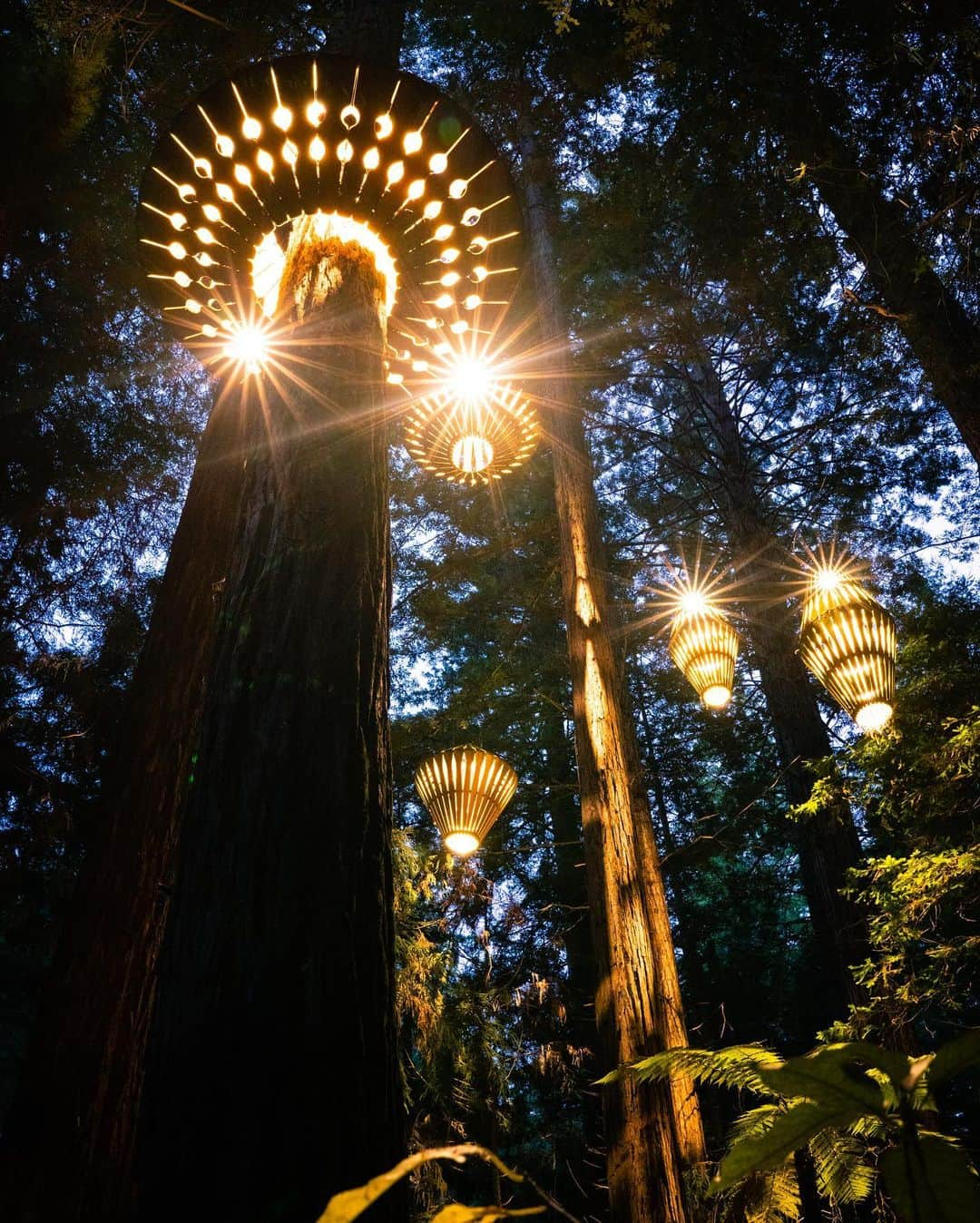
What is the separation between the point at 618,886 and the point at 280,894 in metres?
3.31

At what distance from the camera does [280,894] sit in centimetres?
123

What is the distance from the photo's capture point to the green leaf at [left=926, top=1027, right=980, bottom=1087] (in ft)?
2.35

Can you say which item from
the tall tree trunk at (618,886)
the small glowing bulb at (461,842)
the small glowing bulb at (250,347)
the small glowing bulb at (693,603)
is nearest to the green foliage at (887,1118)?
the small glowing bulb at (250,347)

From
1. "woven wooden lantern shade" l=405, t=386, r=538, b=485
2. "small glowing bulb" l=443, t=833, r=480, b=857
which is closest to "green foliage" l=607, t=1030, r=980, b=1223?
"small glowing bulb" l=443, t=833, r=480, b=857

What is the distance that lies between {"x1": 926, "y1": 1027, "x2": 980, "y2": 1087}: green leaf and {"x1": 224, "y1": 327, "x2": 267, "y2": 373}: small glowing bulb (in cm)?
219

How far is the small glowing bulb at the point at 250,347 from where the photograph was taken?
7.04 feet

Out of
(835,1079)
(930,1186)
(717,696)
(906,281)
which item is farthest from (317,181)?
(906,281)

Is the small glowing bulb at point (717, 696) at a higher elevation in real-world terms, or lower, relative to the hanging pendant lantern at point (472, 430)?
lower

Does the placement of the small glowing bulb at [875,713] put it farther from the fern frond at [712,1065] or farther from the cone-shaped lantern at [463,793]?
the cone-shaped lantern at [463,793]

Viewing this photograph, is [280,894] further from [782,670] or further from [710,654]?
[782,670]

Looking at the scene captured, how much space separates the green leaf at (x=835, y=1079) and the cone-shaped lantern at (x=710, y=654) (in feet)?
11.5

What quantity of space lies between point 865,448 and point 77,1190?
12711 millimetres

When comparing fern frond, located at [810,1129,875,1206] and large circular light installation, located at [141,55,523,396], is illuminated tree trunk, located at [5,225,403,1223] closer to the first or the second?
large circular light installation, located at [141,55,523,396]

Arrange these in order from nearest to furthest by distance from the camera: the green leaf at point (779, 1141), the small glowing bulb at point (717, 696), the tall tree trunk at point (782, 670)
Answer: the green leaf at point (779, 1141), the small glowing bulb at point (717, 696), the tall tree trunk at point (782, 670)
